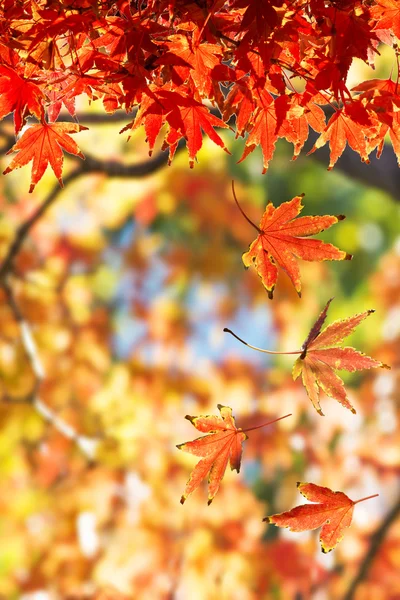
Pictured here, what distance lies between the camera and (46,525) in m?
4.33

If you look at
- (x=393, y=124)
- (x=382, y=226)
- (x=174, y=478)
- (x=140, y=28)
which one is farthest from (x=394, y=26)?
(x=382, y=226)

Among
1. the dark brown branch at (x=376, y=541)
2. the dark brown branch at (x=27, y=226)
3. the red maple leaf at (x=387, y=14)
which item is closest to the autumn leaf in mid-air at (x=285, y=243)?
the red maple leaf at (x=387, y=14)

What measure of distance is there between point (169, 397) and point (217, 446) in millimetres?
3989

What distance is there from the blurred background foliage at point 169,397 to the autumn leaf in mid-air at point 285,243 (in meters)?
2.93

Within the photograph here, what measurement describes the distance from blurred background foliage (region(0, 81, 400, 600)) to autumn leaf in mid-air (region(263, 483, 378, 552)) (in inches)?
117

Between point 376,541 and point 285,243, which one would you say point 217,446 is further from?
point 376,541

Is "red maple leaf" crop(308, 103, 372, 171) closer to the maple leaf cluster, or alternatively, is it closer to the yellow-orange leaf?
the maple leaf cluster

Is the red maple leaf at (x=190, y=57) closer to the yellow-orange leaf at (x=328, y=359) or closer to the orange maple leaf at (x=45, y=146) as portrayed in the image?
the orange maple leaf at (x=45, y=146)

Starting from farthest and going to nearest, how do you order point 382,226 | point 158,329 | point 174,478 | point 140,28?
point 382,226, point 158,329, point 174,478, point 140,28

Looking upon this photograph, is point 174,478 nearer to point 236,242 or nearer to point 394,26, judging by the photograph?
point 236,242

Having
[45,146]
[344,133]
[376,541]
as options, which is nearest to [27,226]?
[45,146]

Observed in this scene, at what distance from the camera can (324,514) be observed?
0.69 meters

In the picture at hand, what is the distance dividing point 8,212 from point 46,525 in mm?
1870

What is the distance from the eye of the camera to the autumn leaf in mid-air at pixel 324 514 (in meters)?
0.68
